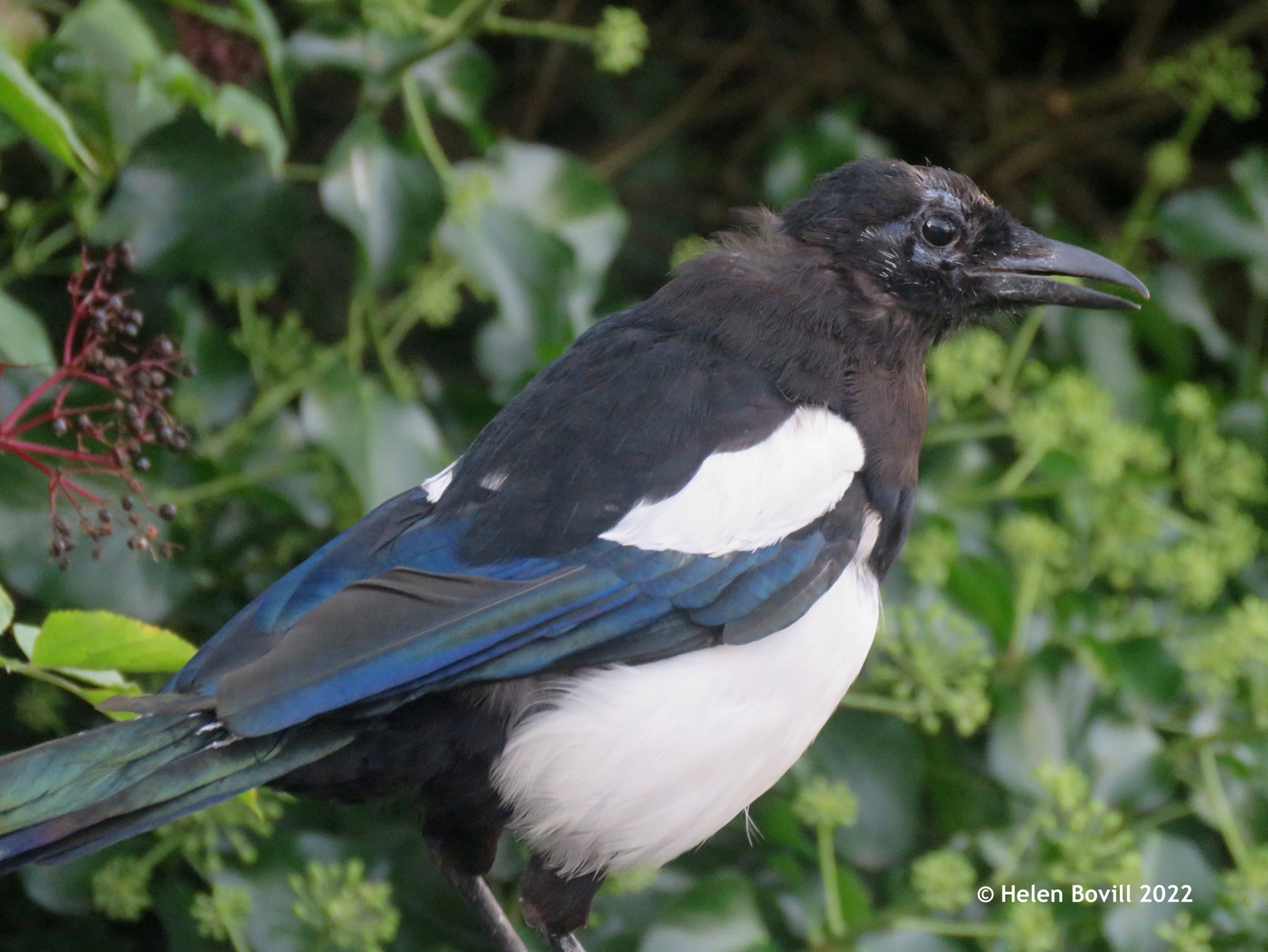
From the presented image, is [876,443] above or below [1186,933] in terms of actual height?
above

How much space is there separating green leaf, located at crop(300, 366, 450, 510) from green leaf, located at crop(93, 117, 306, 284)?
22cm

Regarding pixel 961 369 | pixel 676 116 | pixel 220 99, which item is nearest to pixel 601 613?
pixel 220 99

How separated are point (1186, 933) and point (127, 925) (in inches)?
55.2

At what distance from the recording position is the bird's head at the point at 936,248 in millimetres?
1751

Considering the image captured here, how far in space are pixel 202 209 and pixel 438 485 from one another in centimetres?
62

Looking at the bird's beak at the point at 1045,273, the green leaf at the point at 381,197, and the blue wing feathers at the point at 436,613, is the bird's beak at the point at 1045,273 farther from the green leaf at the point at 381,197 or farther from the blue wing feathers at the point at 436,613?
the green leaf at the point at 381,197

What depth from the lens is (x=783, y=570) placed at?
1523 mm

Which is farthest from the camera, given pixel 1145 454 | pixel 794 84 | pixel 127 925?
pixel 794 84

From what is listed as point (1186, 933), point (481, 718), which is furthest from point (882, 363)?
point (1186, 933)

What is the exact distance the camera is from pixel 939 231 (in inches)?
69.9

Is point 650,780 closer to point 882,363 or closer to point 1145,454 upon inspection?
point 882,363

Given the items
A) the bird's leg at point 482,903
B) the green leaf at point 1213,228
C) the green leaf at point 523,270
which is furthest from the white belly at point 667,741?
the green leaf at point 1213,228

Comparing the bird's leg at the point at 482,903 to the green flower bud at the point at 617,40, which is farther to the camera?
the green flower bud at the point at 617,40

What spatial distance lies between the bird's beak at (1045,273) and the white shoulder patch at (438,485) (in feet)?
2.16
